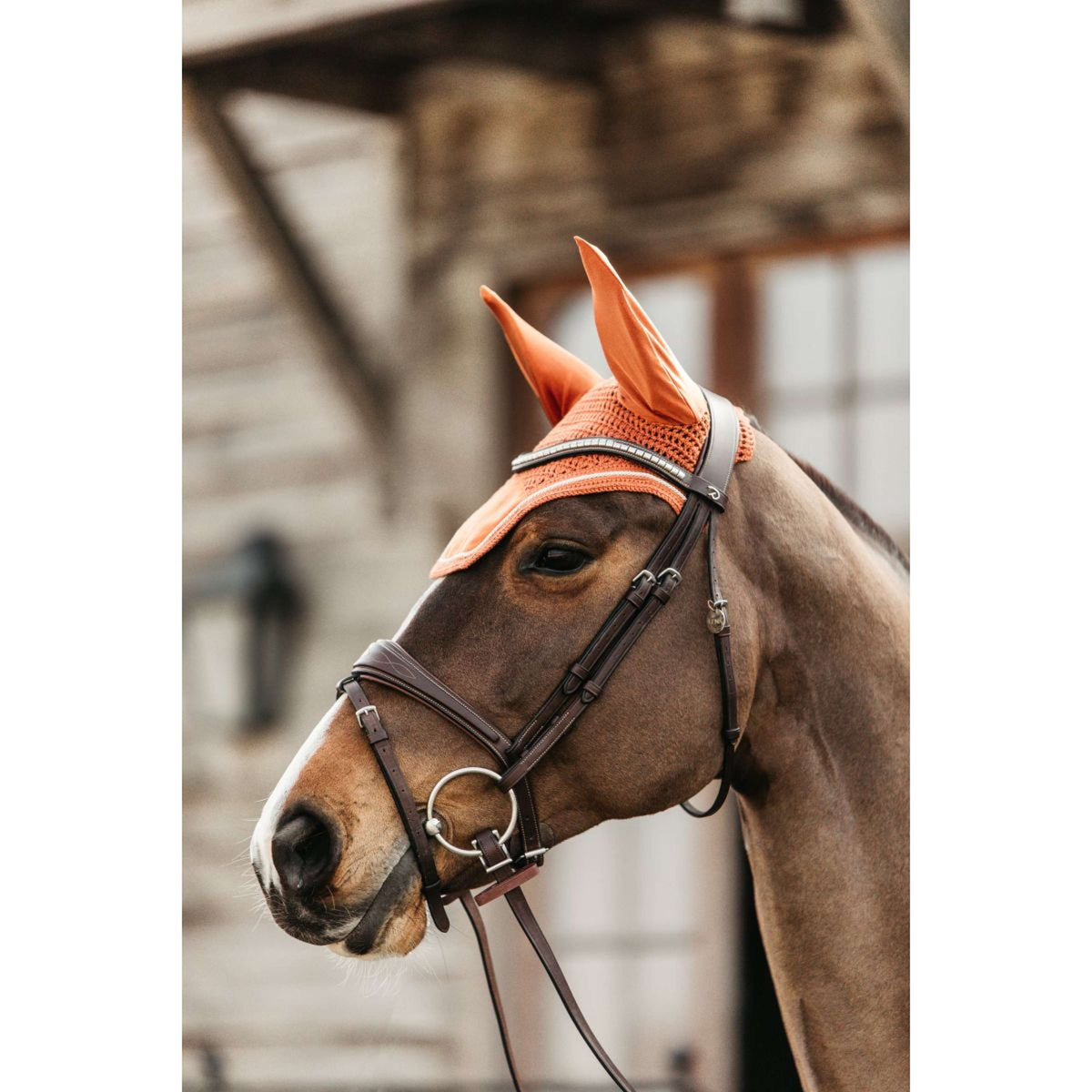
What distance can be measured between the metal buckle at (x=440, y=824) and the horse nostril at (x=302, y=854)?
96 millimetres

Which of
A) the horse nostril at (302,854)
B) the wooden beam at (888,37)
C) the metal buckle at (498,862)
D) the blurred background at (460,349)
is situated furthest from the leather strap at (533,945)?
the blurred background at (460,349)

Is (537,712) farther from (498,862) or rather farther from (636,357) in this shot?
(636,357)

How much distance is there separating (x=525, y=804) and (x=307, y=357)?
2704 millimetres

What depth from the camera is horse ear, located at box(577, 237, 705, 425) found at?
1.35 meters

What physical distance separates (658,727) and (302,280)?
2619mm

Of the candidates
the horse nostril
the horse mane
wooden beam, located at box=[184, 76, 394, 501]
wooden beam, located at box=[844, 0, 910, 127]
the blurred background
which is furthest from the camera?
wooden beam, located at box=[184, 76, 394, 501]

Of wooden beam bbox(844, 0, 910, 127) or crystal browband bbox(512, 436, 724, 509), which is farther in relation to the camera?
wooden beam bbox(844, 0, 910, 127)

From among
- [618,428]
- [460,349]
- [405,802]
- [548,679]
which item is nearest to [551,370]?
[618,428]

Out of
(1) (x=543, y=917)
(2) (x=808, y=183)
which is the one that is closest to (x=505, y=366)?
(2) (x=808, y=183)

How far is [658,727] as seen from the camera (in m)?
1.38

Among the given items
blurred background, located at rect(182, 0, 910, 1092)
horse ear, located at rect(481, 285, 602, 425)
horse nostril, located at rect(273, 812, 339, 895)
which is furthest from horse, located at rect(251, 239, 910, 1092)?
blurred background, located at rect(182, 0, 910, 1092)

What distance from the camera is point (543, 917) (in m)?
3.51

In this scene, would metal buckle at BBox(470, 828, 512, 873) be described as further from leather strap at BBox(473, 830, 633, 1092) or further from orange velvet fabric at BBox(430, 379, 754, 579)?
orange velvet fabric at BBox(430, 379, 754, 579)

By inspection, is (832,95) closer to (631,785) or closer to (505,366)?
(505,366)
